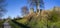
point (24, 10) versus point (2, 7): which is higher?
point (2, 7)

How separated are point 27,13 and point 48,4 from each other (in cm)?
83

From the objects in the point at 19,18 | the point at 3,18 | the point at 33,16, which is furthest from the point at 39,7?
the point at 3,18

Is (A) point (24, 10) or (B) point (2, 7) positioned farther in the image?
(B) point (2, 7)

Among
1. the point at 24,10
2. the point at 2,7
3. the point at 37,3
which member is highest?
the point at 37,3

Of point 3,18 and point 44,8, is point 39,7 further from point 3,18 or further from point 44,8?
point 3,18

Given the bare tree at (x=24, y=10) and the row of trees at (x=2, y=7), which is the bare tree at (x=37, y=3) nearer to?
the bare tree at (x=24, y=10)

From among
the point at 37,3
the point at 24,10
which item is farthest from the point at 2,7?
the point at 37,3

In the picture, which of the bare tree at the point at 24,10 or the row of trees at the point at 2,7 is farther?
the row of trees at the point at 2,7

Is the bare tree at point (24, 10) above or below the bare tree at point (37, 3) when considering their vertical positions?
below

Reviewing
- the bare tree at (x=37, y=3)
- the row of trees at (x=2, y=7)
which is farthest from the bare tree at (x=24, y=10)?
the row of trees at (x=2, y=7)

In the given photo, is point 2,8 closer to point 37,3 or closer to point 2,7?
point 2,7

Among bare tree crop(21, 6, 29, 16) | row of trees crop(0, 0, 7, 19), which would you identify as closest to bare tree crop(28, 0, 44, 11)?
bare tree crop(21, 6, 29, 16)

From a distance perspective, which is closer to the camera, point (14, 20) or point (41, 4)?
point (14, 20)

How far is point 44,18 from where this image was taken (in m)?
4.82
